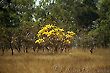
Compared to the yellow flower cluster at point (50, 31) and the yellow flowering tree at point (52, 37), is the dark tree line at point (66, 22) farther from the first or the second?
the yellow flower cluster at point (50, 31)

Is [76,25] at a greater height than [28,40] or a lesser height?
greater

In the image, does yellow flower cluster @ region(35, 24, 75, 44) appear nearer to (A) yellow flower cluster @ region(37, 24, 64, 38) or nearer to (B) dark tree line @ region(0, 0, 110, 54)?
(A) yellow flower cluster @ region(37, 24, 64, 38)

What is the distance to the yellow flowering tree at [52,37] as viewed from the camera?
69.7ft

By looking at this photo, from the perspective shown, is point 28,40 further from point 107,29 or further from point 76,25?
point 76,25

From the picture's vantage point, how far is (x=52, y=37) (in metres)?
22.1

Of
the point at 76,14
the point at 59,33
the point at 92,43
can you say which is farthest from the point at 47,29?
the point at 76,14

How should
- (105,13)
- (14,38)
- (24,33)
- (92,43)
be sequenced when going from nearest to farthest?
(14,38), (24,33), (92,43), (105,13)

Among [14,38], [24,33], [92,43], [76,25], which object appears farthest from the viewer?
[76,25]

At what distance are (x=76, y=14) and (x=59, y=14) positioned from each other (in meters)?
3.03

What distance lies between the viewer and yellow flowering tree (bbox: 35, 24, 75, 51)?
2123cm

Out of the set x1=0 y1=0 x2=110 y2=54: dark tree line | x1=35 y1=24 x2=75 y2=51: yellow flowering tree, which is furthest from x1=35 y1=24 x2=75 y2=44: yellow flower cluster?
x1=0 y1=0 x2=110 y2=54: dark tree line

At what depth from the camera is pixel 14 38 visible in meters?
21.0

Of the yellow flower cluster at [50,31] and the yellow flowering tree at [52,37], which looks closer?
the yellow flower cluster at [50,31]

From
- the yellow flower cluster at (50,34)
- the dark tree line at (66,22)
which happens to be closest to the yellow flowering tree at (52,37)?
the yellow flower cluster at (50,34)
